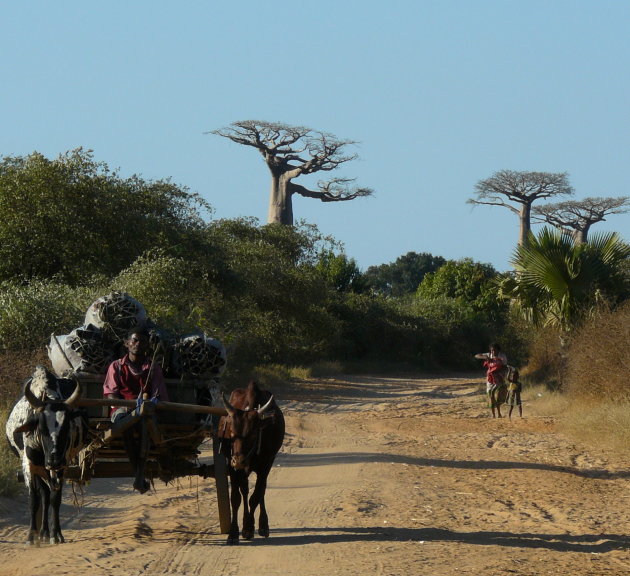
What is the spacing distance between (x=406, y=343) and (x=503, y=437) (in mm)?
31065

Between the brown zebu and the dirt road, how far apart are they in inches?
9.1

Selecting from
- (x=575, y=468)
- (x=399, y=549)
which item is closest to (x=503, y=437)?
(x=575, y=468)

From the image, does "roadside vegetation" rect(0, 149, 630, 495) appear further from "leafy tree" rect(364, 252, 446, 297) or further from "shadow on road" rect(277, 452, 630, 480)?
"leafy tree" rect(364, 252, 446, 297)

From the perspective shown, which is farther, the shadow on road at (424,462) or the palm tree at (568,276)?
the palm tree at (568,276)

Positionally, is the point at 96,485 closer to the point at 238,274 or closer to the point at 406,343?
the point at 238,274

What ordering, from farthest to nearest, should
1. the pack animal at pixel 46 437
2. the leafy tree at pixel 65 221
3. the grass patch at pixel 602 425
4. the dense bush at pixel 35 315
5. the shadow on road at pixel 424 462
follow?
the leafy tree at pixel 65 221
the dense bush at pixel 35 315
the grass patch at pixel 602 425
the shadow on road at pixel 424 462
the pack animal at pixel 46 437

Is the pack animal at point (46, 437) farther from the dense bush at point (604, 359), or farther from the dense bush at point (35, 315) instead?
the dense bush at point (604, 359)

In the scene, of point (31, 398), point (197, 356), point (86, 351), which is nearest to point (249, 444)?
point (197, 356)

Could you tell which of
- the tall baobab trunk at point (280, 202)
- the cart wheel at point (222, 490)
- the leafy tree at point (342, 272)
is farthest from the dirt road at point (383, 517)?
the tall baobab trunk at point (280, 202)

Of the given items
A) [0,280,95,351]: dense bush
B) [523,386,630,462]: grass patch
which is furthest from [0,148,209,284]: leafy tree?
[523,386,630,462]: grass patch

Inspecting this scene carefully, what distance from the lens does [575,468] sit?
1482 centimetres

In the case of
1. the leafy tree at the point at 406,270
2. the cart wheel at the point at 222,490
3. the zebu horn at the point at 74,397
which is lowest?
the cart wheel at the point at 222,490

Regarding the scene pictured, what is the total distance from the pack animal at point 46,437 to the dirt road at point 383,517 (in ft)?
1.38

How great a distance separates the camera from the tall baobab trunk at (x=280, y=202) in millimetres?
59875
